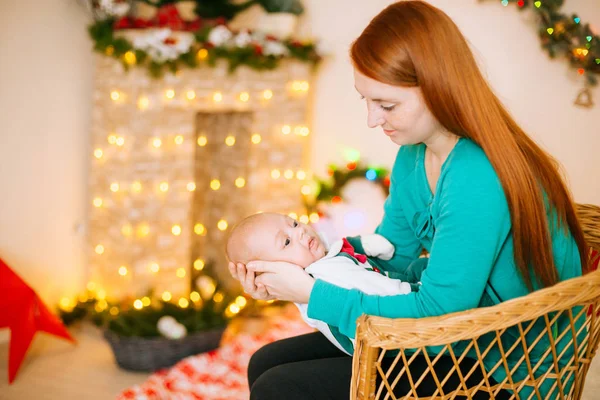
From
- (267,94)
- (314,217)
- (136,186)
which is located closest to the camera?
(136,186)

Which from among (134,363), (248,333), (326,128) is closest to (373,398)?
(134,363)

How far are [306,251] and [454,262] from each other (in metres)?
0.48

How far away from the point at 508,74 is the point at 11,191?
2.50 metres

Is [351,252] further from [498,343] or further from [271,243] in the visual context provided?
[498,343]

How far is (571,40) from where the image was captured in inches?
107

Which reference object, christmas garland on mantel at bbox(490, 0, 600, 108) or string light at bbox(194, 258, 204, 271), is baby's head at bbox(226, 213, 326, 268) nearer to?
christmas garland on mantel at bbox(490, 0, 600, 108)

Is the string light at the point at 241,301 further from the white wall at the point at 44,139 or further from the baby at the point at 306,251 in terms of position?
the baby at the point at 306,251

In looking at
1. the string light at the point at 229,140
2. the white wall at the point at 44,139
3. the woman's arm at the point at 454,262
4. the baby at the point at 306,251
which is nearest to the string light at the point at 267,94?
the string light at the point at 229,140

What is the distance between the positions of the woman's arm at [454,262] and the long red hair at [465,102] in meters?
0.04

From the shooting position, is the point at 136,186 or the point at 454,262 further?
the point at 136,186

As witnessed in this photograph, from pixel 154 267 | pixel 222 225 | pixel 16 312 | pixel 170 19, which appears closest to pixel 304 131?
pixel 222 225

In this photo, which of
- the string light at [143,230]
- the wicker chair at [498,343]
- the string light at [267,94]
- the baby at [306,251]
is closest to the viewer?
the wicker chair at [498,343]

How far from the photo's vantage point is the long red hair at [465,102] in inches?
47.6

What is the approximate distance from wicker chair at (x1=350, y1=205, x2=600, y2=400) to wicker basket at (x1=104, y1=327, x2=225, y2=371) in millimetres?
1676
